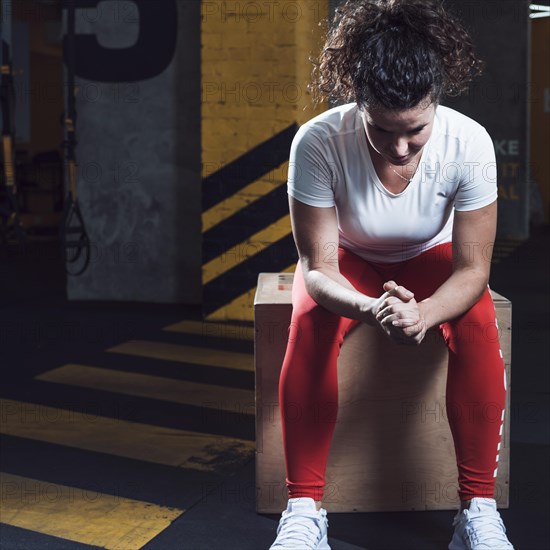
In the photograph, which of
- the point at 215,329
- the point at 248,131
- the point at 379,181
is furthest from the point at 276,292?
the point at 248,131

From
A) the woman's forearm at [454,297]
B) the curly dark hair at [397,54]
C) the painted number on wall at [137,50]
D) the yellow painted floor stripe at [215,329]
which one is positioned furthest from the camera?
the painted number on wall at [137,50]

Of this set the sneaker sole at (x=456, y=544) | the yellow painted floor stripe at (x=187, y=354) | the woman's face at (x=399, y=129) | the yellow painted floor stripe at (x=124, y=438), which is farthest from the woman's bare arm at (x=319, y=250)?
the yellow painted floor stripe at (x=187, y=354)

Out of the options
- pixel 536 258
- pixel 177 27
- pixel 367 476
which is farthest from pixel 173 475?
pixel 536 258

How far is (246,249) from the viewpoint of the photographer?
15.1 feet

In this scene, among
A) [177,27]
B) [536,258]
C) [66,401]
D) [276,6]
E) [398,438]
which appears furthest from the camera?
[536,258]

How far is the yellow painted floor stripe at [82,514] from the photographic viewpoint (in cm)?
207

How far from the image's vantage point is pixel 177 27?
4953mm

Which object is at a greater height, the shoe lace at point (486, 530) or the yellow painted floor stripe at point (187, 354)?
the shoe lace at point (486, 530)

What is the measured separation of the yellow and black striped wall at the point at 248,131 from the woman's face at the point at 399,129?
101 inches

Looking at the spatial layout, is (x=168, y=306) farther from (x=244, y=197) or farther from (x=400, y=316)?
(x=400, y=316)

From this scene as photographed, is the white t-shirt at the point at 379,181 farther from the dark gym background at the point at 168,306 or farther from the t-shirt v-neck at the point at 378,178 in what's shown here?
the dark gym background at the point at 168,306

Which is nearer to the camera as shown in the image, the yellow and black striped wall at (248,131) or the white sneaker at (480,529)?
the white sneaker at (480,529)

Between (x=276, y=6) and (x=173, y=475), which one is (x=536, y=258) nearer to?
(x=276, y=6)

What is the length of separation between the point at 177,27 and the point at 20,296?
184 centimetres
